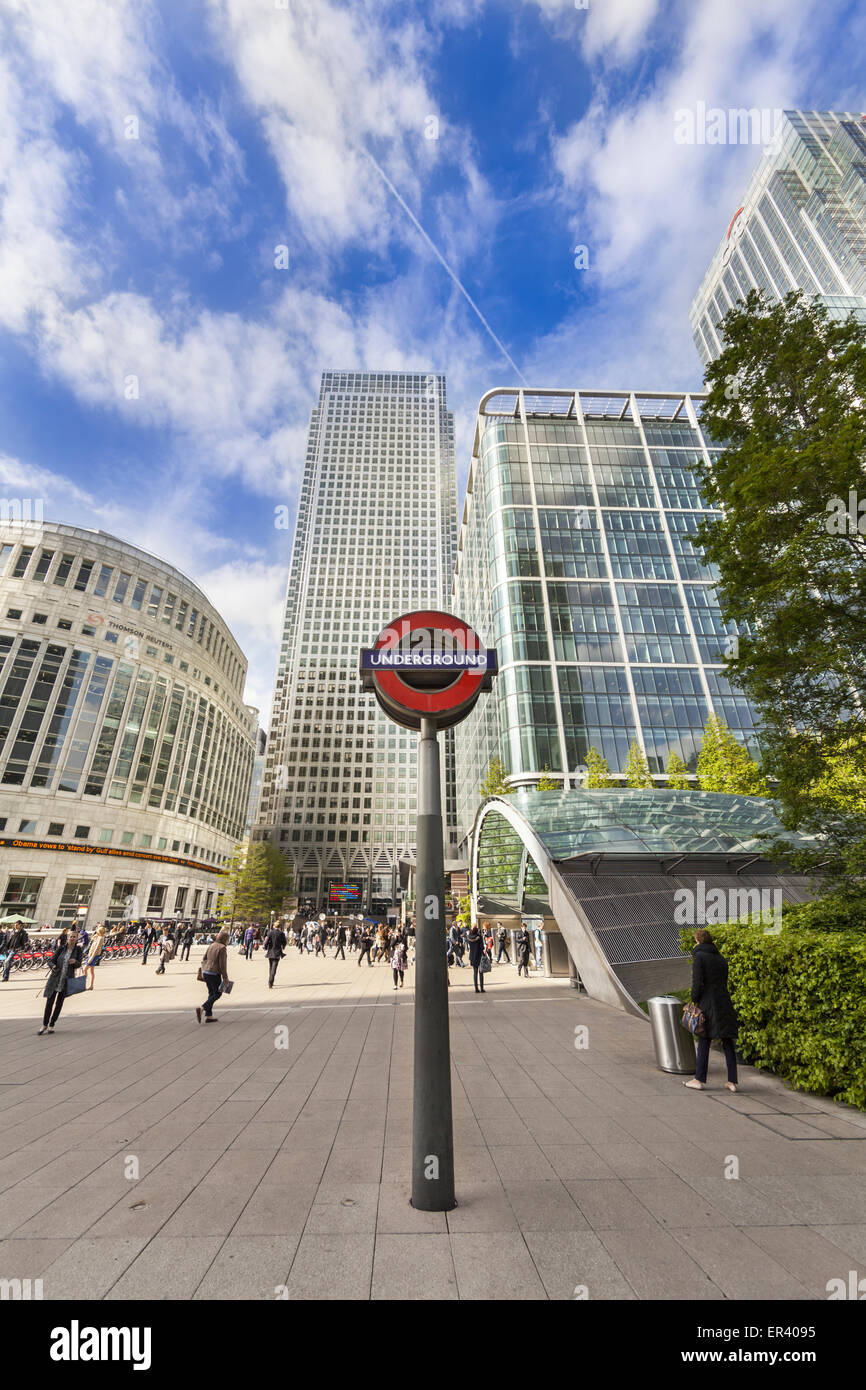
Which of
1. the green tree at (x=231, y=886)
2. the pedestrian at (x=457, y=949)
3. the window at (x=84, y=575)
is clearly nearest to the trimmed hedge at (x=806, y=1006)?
the pedestrian at (x=457, y=949)

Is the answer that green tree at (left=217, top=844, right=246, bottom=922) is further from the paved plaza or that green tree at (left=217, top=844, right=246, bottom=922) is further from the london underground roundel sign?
the london underground roundel sign

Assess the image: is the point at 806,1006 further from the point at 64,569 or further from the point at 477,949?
the point at 64,569

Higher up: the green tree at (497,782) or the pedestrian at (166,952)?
the green tree at (497,782)

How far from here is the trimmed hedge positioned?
662 centimetres

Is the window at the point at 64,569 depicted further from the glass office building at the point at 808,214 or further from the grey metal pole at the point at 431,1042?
the glass office building at the point at 808,214

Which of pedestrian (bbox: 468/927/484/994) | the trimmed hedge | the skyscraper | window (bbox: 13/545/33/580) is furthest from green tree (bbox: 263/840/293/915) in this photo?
the trimmed hedge

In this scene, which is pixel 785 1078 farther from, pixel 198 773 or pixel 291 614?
pixel 291 614

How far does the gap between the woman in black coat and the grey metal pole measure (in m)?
4.52

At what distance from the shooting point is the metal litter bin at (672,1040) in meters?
8.27

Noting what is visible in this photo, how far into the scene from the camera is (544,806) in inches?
906

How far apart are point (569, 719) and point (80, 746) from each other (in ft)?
155

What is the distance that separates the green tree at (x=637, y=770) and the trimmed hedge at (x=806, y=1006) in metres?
38.9

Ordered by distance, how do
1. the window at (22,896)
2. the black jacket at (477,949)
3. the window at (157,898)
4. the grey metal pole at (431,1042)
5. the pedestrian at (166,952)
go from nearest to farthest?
the grey metal pole at (431,1042)
the black jacket at (477,949)
the pedestrian at (166,952)
the window at (22,896)
the window at (157,898)
